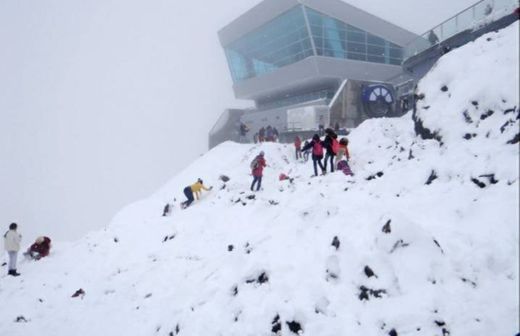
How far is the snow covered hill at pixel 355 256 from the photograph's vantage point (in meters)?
3.44

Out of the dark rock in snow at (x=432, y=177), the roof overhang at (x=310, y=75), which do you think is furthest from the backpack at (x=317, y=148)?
the roof overhang at (x=310, y=75)

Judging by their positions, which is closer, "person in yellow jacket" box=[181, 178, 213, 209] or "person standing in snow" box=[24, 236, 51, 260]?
"person standing in snow" box=[24, 236, 51, 260]

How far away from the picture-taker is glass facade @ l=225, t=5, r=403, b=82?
40.8 meters

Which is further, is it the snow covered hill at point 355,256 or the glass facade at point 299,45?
the glass facade at point 299,45

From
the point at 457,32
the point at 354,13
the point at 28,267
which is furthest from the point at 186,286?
the point at 354,13

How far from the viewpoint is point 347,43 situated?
44.0m

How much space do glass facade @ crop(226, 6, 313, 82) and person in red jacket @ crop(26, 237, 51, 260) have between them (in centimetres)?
3465

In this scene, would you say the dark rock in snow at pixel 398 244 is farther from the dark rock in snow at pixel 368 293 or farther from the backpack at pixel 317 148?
the backpack at pixel 317 148

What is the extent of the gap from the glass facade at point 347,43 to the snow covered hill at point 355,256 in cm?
3135

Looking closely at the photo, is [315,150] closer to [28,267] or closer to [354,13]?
[28,267]

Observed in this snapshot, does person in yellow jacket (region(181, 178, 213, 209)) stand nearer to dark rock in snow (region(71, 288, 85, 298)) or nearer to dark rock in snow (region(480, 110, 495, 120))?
dark rock in snow (region(71, 288, 85, 298))

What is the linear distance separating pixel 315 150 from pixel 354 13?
3637cm

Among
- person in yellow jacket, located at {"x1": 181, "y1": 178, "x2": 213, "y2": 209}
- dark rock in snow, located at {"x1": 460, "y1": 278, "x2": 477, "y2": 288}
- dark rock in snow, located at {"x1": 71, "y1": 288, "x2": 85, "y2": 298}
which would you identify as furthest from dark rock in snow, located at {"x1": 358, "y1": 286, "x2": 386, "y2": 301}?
person in yellow jacket, located at {"x1": 181, "y1": 178, "x2": 213, "y2": 209}

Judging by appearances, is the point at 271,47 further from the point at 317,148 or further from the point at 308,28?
the point at 317,148
